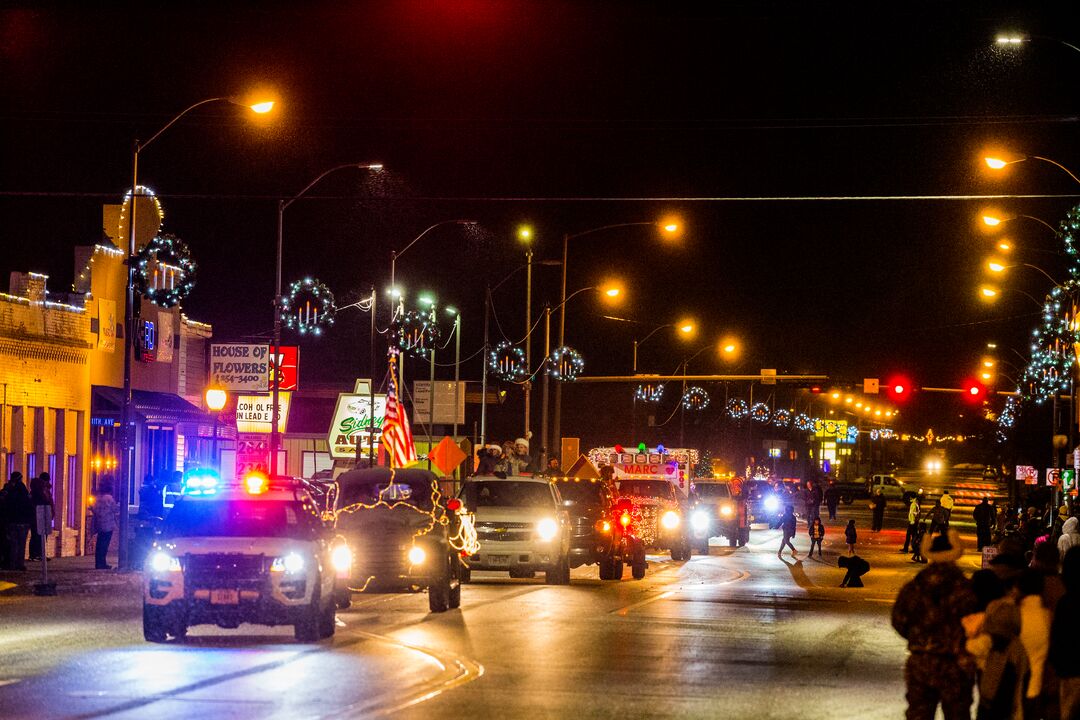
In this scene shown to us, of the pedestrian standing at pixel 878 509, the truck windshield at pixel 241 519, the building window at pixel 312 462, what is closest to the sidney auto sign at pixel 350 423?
the building window at pixel 312 462

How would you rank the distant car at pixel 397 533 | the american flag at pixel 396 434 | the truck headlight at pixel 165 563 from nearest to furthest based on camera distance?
the truck headlight at pixel 165 563
the distant car at pixel 397 533
the american flag at pixel 396 434

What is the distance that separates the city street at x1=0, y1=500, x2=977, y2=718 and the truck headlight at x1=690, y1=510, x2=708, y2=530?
740 inches

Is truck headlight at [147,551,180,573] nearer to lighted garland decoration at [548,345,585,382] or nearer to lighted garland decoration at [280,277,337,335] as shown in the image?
lighted garland decoration at [280,277,337,335]

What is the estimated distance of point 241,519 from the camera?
1952 centimetres

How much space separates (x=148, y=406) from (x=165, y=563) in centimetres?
2389

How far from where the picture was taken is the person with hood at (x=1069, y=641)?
9.74 meters

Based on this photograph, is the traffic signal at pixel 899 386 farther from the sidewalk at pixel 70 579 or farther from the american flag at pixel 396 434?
the sidewalk at pixel 70 579

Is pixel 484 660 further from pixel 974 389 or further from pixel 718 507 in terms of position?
pixel 974 389

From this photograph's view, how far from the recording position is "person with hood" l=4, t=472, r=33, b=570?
30906 millimetres

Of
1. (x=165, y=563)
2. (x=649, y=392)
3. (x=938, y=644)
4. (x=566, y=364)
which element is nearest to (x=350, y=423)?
(x=566, y=364)

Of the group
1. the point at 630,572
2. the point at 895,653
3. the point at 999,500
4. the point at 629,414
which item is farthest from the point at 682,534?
the point at 999,500

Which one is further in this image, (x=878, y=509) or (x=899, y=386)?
(x=878, y=509)

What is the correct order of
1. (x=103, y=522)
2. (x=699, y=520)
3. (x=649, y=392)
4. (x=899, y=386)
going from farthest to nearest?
(x=649, y=392), (x=899, y=386), (x=699, y=520), (x=103, y=522)

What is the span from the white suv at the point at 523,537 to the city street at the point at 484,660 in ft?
6.17
